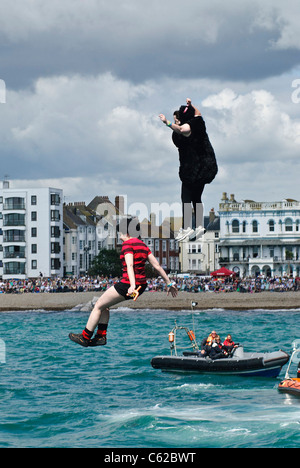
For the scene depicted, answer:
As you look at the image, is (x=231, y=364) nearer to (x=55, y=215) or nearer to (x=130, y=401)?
(x=130, y=401)

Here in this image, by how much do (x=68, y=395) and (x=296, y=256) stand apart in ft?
265

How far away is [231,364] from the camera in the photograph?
1917 inches

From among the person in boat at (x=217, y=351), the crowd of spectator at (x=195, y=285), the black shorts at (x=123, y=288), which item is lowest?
the person in boat at (x=217, y=351)

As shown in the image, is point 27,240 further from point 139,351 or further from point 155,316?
point 139,351

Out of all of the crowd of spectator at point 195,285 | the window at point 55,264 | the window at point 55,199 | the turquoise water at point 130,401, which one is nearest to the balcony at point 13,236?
the window at point 55,264

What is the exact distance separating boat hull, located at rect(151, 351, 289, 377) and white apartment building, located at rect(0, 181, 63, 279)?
247 feet

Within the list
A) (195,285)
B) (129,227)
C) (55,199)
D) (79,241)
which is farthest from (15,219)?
(129,227)

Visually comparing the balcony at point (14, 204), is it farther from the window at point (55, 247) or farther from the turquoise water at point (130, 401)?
the turquoise water at point (130, 401)

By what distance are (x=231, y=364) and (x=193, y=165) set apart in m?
42.6

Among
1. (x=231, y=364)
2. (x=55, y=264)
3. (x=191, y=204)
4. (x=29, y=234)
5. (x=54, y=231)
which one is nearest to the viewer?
(x=191, y=204)

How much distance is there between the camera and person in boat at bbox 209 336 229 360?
48.2 meters

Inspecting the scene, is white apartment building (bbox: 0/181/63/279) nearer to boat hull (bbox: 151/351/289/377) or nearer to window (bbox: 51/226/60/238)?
window (bbox: 51/226/60/238)

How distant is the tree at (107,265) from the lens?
11598 cm

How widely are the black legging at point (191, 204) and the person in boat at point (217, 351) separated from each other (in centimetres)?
4084
